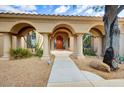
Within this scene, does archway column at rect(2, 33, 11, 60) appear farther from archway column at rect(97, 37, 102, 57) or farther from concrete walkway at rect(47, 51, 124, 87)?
archway column at rect(97, 37, 102, 57)

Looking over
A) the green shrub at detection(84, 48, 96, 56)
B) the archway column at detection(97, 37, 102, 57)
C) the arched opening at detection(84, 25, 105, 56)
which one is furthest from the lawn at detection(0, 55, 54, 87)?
the archway column at detection(97, 37, 102, 57)

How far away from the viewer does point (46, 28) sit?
7.78 meters

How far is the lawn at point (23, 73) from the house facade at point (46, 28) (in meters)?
0.39

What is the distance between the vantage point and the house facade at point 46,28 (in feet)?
18.4

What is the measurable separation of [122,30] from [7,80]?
443cm

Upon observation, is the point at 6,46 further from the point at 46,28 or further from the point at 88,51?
the point at 88,51

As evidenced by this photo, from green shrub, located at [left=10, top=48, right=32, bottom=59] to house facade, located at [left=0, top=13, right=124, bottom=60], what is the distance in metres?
0.14

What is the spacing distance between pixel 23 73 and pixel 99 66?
8.64 feet

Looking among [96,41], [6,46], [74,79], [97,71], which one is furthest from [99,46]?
[6,46]

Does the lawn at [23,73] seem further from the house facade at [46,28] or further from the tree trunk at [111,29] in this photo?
the tree trunk at [111,29]

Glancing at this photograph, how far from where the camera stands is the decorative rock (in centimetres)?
558

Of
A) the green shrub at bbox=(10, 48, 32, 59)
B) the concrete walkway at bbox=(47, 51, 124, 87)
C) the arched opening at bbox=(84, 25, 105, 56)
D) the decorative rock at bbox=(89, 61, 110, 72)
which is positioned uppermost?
the arched opening at bbox=(84, 25, 105, 56)

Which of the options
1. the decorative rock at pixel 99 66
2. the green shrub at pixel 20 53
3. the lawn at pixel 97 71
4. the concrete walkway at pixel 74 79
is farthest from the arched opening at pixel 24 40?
the decorative rock at pixel 99 66

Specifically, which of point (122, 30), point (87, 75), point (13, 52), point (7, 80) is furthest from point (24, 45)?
point (122, 30)
